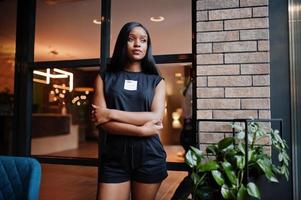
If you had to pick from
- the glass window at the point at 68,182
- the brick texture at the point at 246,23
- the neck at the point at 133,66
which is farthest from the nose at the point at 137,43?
the glass window at the point at 68,182

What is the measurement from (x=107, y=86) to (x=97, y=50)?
1071 millimetres

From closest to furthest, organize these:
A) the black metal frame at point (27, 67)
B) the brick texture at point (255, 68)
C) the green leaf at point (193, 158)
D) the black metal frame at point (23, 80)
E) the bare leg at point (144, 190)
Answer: the green leaf at point (193, 158) < the bare leg at point (144, 190) < the brick texture at point (255, 68) < the black metal frame at point (27, 67) < the black metal frame at point (23, 80)

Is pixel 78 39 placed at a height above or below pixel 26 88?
above

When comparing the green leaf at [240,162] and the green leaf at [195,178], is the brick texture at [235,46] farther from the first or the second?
the green leaf at [195,178]

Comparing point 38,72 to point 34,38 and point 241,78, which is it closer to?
point 34,38

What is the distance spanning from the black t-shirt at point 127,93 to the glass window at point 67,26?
3.24 feet

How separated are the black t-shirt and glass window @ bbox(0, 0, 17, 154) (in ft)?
4.80

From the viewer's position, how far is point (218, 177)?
1.32 m

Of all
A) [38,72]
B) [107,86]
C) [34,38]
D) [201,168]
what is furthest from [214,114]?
[34,38]

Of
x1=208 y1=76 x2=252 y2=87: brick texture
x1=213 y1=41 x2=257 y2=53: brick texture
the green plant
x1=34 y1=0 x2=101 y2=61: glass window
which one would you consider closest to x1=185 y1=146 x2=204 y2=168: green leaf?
the green plant

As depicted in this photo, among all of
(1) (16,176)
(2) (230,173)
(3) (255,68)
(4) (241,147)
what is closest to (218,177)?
(2) (230,173)

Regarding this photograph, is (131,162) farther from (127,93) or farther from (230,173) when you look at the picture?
(230,173)

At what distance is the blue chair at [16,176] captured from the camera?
5.27 ft

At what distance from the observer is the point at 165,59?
6.98 ft
